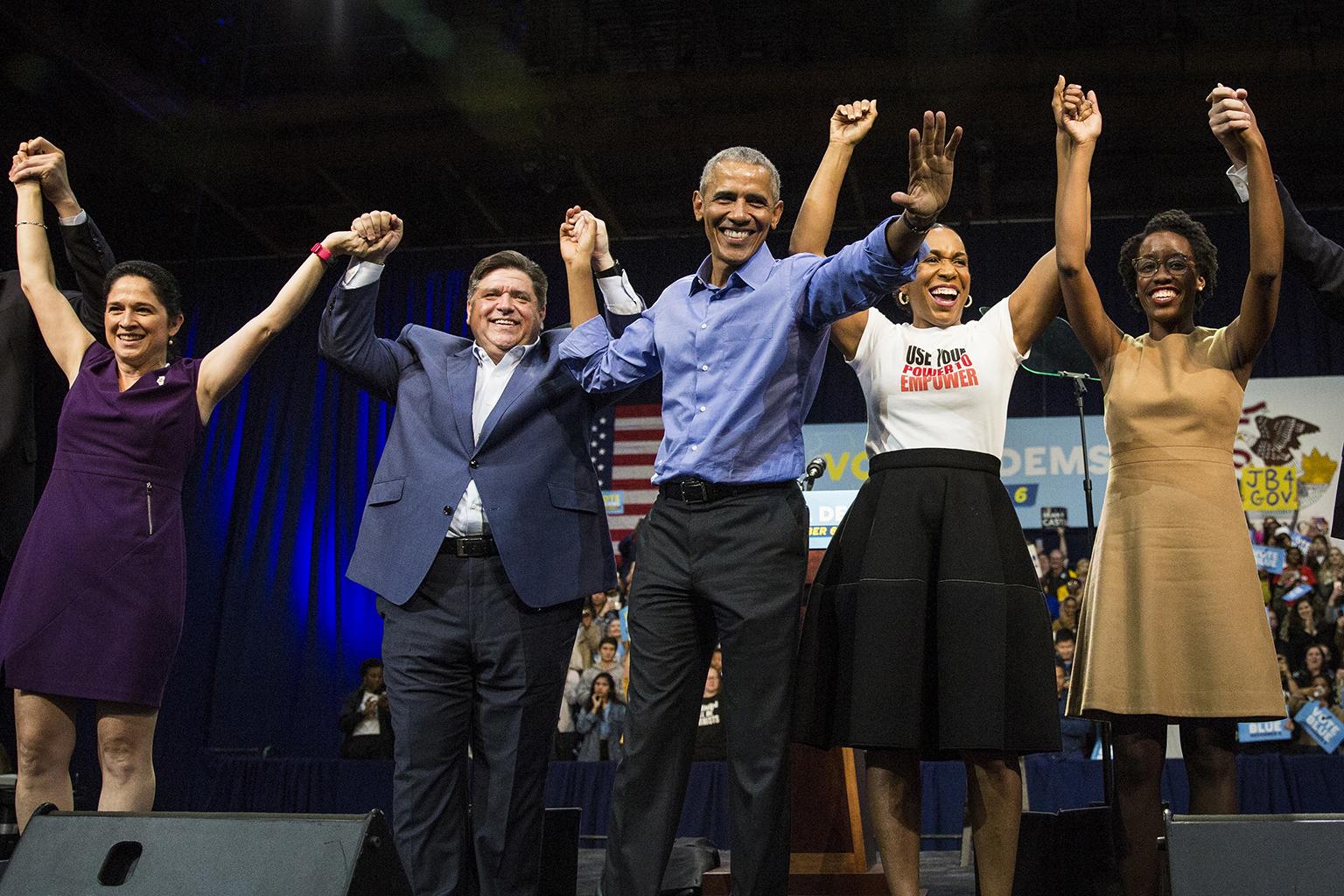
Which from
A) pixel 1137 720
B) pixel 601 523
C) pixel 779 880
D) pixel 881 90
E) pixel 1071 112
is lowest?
pixel 779 880

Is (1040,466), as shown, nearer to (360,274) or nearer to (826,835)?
(826,835)

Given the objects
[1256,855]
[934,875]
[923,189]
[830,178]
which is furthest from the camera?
[934,875]

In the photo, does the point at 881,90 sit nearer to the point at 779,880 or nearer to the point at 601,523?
the point at 601,523

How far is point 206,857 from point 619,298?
1.46 meters

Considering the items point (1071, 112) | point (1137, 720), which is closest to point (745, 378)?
point (1071, 112)

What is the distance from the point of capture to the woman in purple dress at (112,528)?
101 inches

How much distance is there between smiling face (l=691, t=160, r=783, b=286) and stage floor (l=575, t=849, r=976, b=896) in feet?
5.80

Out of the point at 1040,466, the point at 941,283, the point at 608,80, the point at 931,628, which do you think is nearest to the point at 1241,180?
the point at 941,283

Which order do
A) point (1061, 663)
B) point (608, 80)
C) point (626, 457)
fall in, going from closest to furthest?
1. point (1061, 663)
2. point (608, 80)
3. point (626, 457)

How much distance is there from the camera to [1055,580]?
28.2ft

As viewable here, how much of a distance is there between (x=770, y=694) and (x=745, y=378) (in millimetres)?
599

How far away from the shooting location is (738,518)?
2338mm

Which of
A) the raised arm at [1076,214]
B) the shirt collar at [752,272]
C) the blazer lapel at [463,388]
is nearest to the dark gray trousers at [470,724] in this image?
the blazer lapel at [463,388]

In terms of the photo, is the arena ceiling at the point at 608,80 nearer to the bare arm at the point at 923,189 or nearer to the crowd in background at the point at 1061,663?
the crowd in background at the point at 1061,663
